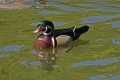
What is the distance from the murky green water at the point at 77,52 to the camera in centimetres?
1526

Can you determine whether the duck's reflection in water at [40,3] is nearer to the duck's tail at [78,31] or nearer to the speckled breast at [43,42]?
the duck's tail at [78,31]

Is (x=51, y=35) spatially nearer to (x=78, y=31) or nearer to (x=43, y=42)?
(x=43, y=42)

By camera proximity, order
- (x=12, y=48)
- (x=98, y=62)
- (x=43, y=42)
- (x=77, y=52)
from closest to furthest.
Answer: (x=98, y=62) < (x=77, y=52) < (x=12, y=48) < (x=43, y=42)

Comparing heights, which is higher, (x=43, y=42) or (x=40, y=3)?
(x=43, y=42)

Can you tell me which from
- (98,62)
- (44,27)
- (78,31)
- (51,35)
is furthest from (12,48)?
(98,62)

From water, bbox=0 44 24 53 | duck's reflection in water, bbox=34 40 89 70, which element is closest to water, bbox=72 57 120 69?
duck's reflection in water, bbox=34 40 89 70

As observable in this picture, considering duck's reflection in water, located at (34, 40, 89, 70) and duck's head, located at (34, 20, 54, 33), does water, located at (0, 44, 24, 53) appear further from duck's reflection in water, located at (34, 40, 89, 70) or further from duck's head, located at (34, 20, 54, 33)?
duck's head, located at (34, 20, 54, 33)

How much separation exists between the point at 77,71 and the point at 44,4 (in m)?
9.38

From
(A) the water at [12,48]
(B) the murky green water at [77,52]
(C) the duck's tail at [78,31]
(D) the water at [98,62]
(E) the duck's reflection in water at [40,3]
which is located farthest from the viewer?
(E) the duck's reflection in water at [40,3]

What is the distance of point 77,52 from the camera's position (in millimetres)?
17547

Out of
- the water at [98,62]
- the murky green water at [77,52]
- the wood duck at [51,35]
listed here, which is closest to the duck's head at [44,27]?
the wood duck at [51,35]

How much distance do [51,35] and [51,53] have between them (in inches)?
43.4

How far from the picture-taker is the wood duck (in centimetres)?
1864

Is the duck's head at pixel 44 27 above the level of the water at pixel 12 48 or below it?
above
